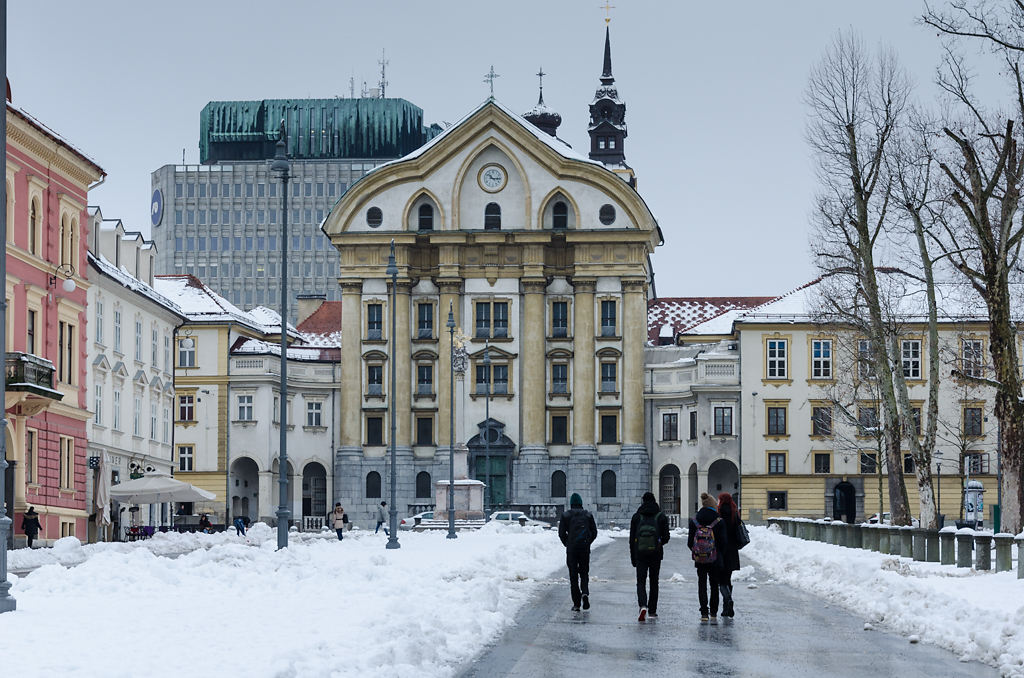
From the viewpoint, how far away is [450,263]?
102 metres

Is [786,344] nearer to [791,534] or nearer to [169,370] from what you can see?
[791,534]

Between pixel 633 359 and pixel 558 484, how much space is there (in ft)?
28.3

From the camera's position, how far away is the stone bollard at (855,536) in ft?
150

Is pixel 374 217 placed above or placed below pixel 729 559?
above

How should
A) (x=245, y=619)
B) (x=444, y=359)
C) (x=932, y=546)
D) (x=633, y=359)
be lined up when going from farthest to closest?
(x=444, y=359) < (x=633, y=359) < (x=932, y=546) < (x=245, y=619)

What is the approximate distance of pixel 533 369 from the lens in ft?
333

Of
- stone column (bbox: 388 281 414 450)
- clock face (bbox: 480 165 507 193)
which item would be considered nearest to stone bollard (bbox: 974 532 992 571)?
stone column (bbox: 388 281 414 450)

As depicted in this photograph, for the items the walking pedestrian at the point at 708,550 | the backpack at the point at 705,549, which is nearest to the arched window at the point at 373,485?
the walking pedestrian at the point at 708,550

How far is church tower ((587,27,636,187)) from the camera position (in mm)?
140625

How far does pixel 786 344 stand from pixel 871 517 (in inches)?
426

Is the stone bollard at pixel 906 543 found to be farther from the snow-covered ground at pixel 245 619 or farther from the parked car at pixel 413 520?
the parked car at pixel 413 520

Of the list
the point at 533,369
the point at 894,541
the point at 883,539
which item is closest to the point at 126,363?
the point at 883,539

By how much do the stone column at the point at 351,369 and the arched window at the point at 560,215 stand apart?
12123mm

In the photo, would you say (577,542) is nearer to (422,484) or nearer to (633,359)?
(633,359)
